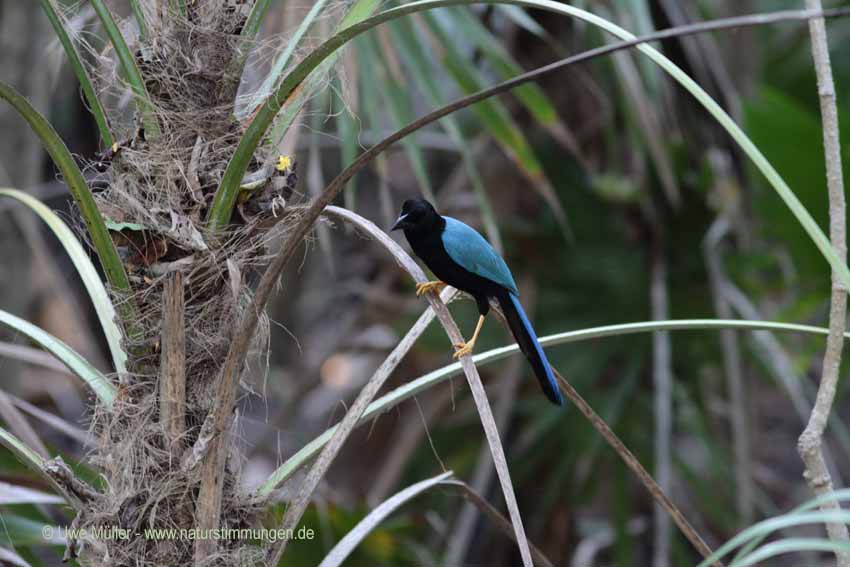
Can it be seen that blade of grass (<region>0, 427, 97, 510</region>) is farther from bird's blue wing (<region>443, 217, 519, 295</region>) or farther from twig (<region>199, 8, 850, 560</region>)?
bird's blue wing (<region>443, 217, 519, 295</region>)

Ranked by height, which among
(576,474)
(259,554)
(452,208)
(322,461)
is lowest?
(576,474)

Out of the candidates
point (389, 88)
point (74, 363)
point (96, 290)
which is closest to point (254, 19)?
point (96, 290)

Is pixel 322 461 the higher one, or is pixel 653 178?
pixel 322 461

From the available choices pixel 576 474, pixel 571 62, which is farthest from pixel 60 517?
pixel 576 474

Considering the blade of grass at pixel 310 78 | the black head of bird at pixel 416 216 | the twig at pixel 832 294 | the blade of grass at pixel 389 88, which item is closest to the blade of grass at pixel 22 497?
the blade of grass at pixel 310 78

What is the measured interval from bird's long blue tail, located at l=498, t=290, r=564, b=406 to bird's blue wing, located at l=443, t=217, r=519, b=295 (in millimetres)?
78

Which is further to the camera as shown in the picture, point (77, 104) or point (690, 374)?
point (77, 104)

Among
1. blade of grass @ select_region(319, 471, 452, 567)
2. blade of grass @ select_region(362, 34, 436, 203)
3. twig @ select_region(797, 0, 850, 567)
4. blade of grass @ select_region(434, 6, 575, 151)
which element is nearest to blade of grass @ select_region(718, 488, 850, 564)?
twig @ select_region(797, 0, 850, 567)

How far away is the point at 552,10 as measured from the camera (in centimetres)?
112

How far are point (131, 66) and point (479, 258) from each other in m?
0.85

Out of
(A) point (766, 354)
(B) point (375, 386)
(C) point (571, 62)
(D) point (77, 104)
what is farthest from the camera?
(D) point (77, 104)

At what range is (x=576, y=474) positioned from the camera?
4227 mm

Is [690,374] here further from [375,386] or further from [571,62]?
[571,62]

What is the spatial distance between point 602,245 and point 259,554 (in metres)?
3.00
